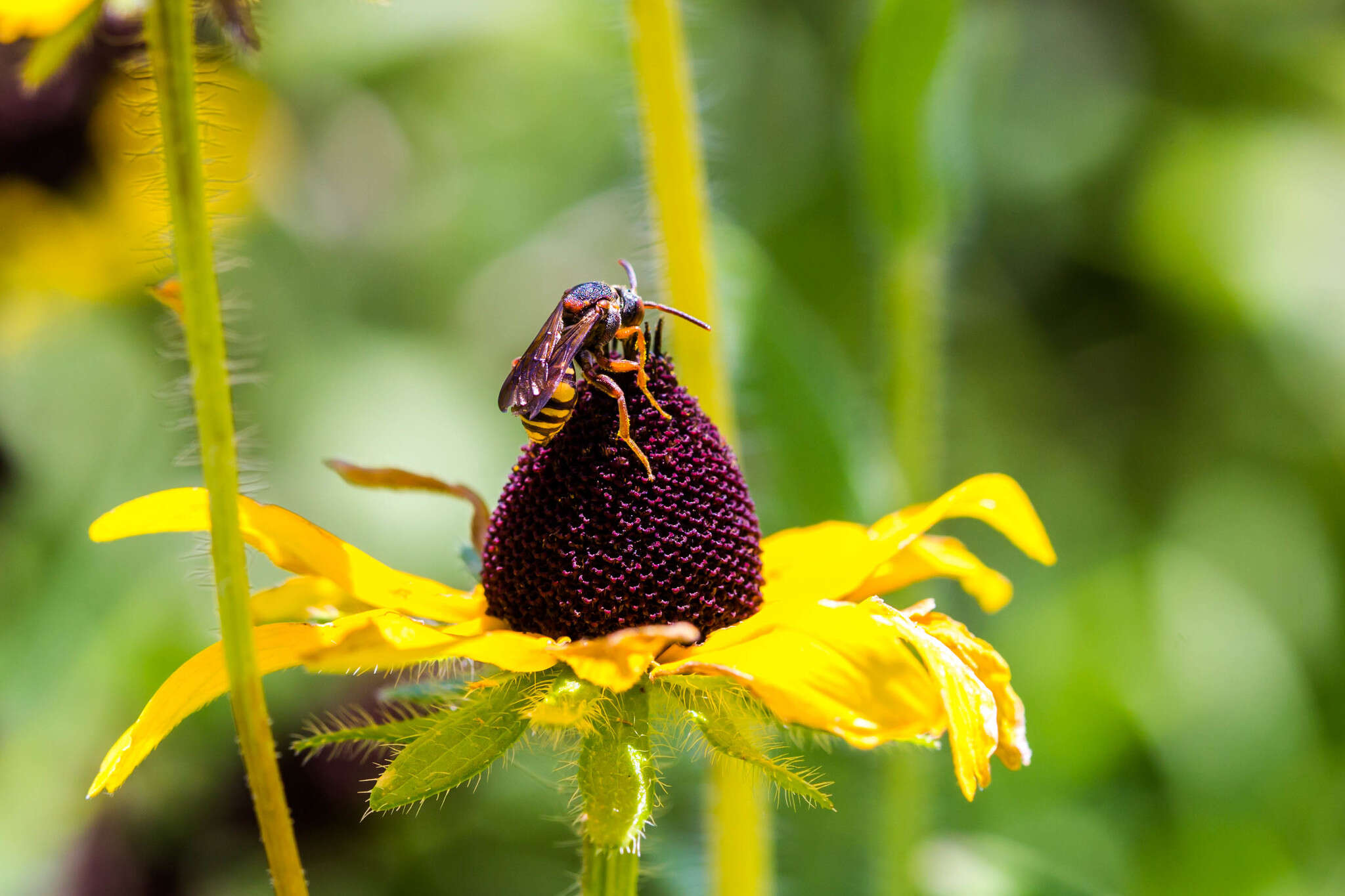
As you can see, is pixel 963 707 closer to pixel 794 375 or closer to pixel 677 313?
pixel 677 313

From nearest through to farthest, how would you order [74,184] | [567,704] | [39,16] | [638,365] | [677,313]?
[39,16] → [567,704] → [677,313] → [638,365] → [74,184]

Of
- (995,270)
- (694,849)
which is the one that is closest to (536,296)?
(995,270)

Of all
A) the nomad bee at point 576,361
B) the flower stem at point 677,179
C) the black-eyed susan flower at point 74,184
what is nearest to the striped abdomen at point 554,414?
the nomad bee at point 576,361

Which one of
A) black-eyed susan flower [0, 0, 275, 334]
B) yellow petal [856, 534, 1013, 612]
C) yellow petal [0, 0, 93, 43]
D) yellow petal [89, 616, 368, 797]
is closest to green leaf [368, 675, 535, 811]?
yellow petal [89, 616, 368, 797]

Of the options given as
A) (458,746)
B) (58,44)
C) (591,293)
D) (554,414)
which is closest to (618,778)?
Result: (458,746)

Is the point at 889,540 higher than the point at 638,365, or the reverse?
the point at 638,365

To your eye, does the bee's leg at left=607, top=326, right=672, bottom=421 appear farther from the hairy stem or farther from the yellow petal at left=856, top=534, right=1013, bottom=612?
the hairy stem

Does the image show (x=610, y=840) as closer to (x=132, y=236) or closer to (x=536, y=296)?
(x=536, y=296)
